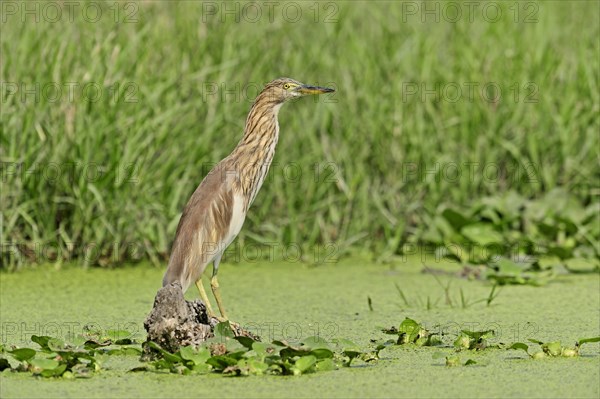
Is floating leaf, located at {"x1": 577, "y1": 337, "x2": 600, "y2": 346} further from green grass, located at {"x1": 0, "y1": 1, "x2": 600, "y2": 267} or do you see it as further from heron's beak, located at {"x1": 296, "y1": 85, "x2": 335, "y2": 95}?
green grass, located at {"x1": 0, "y1": 1, "x2": 600, "y2": 267}

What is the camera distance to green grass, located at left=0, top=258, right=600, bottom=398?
173 inches

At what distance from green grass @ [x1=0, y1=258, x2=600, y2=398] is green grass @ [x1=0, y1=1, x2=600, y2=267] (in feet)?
1.02

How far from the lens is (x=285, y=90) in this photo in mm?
5906

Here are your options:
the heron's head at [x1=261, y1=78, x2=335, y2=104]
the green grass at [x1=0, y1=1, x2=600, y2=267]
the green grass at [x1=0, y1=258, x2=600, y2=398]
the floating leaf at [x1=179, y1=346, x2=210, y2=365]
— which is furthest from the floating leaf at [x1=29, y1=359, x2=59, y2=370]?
the green grass at [x1=0, y1=1, x2=600, y2=267]

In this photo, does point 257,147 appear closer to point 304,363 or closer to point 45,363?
point 304,363

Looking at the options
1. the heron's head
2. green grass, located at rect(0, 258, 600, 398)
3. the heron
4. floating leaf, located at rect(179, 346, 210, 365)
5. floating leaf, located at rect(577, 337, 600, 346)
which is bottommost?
green grass, located at rect(0, 258, 600, 398)

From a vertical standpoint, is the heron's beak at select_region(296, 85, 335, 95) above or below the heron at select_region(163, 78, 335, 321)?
above

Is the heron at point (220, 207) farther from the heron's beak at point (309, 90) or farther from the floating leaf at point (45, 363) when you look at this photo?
the floating leaf at point (45, 363)

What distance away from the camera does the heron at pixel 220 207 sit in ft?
17.8

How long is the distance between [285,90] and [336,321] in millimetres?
1121

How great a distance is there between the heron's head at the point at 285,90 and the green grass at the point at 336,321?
1030mm

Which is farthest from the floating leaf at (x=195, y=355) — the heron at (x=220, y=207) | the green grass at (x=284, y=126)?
the green grass at (x=284, y=126)

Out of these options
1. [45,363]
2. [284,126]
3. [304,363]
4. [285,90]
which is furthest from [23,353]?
[284,126]

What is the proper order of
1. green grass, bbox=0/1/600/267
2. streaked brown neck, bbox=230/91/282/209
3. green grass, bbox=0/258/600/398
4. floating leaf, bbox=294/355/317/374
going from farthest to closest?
1. green grass, bbox=0/1/600/267
2. streaked brown neck, bbox=230/91/282/209
3. floating leaf, bbox=294/355/317/374
4. green grass, bbox=0/258/600/398
